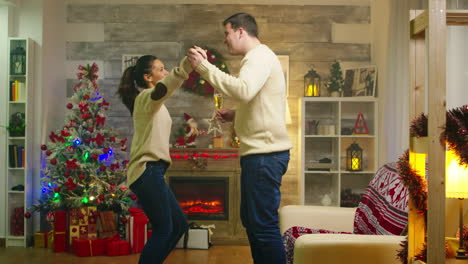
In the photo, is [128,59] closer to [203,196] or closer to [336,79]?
[203,196]

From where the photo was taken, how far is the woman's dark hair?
3.59 m

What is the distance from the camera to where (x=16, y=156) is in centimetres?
584

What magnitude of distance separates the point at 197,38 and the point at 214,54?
26cm

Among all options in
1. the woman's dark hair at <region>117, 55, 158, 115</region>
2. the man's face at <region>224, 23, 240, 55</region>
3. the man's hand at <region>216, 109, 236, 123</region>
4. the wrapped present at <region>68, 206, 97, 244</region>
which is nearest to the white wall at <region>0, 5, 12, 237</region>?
the wrapped present at <region>68, 206, 97, 244</region>

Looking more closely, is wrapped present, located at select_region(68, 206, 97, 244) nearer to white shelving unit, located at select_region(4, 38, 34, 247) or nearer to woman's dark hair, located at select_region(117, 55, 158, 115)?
white shelving unit, located at select_region(4, 38, 34, 247)

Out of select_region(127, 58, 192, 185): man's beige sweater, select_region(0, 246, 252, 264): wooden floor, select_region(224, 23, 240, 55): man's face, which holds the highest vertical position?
select_region(224, 23, 240, 55): man's face

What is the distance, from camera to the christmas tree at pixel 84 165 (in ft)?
18.1

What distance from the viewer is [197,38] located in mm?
6363

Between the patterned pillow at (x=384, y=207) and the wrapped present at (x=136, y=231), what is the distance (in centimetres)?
249

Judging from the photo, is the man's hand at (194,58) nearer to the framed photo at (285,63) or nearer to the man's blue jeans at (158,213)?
the man's blue jeans at (158,213)

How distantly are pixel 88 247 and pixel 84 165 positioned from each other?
2.40ft

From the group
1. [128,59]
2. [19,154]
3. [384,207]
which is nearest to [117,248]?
[19,154]

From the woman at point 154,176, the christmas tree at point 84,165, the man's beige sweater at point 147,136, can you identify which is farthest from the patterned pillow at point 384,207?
the christmas tree at point 84,165

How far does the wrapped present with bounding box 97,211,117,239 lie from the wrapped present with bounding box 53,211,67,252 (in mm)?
319
